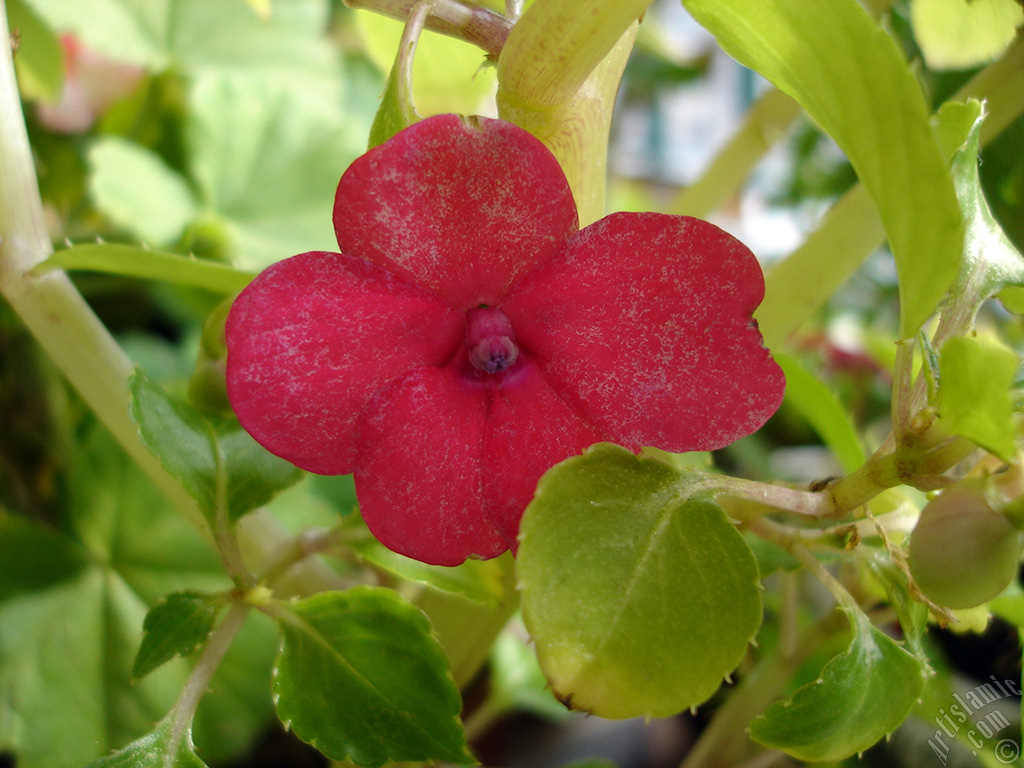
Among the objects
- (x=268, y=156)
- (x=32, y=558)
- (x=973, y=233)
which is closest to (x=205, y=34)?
(x=268, y=156)

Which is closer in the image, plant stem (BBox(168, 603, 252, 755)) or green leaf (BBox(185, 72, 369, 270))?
plant stem (BBox(168, 603, 252, 755))

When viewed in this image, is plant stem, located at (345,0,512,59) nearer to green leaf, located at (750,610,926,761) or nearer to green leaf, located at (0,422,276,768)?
green leaf, located at (750,610,926,761)

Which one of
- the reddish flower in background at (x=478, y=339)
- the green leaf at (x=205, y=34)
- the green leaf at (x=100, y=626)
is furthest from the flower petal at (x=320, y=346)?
the green leaf at (x=205, y=34)

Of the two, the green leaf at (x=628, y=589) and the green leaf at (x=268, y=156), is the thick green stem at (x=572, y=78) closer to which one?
the green leaf at (x=628, y=589)

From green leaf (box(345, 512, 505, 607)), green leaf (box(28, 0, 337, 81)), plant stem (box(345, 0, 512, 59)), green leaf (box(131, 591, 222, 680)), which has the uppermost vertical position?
plant stem (box(345, 0, 512, 59))

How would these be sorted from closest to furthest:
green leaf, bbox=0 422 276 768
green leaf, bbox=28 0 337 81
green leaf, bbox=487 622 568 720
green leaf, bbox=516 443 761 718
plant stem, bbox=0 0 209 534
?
green leaf, bbox=516 443 761 718 < plant stem, bbox=0 0 209 534 < green leaf, bbox=0 422 276 768 < green leaf, bbox=487 622 568 720 < green leaf, bbox=28 0 337 81

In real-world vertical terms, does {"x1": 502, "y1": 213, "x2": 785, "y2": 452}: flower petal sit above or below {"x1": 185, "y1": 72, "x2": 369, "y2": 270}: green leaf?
above

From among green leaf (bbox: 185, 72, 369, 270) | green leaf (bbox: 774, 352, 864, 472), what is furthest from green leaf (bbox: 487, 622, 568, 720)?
green leaf (bbox: 185, 72, 369, 270)
